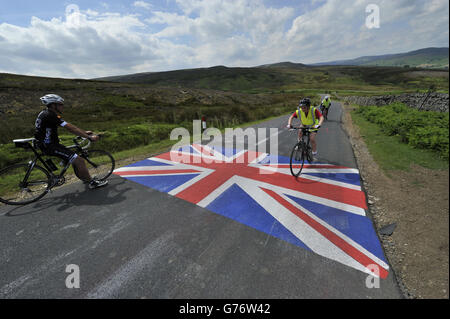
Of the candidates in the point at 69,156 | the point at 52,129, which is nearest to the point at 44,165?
the point at 69,156

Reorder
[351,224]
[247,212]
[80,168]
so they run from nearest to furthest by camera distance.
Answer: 1. [351,224]
2. [247,212]
3. [80,168]

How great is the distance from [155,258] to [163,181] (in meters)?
2.62

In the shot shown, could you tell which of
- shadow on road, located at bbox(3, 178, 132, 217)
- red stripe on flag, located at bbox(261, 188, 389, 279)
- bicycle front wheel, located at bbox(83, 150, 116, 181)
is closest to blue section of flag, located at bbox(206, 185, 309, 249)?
red stripe on flag, located at bbox(261, 188, 389, 279)

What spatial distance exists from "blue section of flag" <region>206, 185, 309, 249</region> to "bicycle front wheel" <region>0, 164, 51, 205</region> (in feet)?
12.9

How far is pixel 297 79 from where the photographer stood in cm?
14000

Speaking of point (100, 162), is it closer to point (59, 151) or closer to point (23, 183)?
point (59, 151)

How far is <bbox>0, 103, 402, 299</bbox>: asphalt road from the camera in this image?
2.23 meters

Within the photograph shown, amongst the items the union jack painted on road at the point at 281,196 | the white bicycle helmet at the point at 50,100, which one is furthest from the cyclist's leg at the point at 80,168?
the white bicycle helmet at the point at 50,100

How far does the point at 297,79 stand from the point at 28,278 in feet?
528

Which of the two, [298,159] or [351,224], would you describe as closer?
[351,224]

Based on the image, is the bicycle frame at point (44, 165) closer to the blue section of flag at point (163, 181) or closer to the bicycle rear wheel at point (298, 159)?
the blue section of flag at point (163, 181)

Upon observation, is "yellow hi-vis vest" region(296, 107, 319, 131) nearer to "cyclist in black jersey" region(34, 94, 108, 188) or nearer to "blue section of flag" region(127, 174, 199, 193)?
"blue section of flag" region(127, 174, 199, 193)

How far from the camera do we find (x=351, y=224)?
10.8 feet

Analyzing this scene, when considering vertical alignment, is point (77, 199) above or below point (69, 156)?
below
